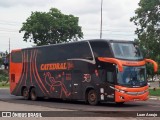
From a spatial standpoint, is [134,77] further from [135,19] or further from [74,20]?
[74,20]

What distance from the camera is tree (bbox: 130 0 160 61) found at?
139 feet

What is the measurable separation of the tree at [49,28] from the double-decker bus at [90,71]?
4577 centimetres

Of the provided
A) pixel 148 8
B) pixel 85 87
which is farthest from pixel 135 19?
pixel 85 87

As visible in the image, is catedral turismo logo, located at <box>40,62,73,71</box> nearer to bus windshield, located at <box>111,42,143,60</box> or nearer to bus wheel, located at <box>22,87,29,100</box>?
bus wheel, located at <box>22,87,29,100</box>

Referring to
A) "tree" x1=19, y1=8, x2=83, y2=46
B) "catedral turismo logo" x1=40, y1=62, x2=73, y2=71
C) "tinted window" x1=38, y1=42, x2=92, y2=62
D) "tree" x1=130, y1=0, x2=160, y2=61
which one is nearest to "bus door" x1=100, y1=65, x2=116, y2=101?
"tinted window" x1=38, y1=42, x2=92, y2=62

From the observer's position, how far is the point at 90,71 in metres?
25.0

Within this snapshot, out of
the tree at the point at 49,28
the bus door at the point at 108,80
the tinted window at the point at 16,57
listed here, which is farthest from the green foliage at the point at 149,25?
the tree at the point at 49,28

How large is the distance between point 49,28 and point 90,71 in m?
52.5

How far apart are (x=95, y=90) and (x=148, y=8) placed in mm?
19532

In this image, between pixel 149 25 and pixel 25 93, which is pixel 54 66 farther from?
pixel 149 25

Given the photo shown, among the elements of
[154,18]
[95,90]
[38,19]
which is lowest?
[95,90]

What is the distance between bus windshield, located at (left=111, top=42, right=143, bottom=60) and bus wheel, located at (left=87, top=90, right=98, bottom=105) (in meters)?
2.66

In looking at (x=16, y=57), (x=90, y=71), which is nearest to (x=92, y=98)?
(x=90, y=71)

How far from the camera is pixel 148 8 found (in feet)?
139
